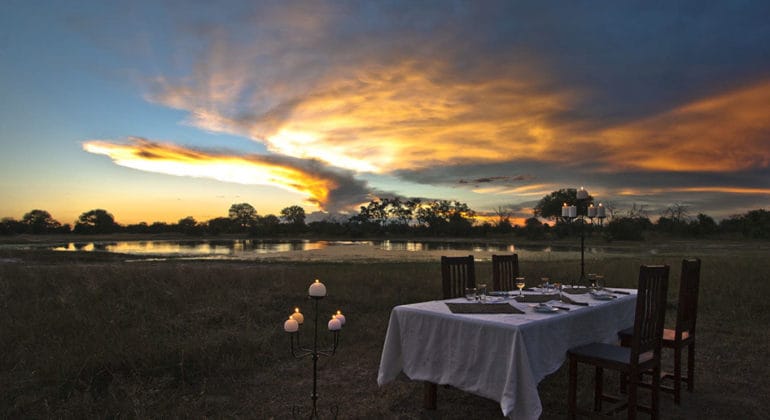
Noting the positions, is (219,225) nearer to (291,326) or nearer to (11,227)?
(11,227)

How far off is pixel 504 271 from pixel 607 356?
182 cm

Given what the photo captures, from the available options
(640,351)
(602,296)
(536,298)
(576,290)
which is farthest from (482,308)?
(576,290)

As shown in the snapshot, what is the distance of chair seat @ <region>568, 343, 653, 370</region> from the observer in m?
3.14

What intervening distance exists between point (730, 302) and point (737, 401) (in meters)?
4.93

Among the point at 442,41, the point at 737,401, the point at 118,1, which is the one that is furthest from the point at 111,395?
the point at 442,41

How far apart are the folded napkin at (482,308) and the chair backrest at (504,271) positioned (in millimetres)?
1399

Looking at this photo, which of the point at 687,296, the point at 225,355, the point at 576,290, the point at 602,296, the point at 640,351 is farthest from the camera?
the point at 225,355

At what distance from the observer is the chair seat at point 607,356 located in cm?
314

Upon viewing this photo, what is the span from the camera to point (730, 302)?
7855 millimetres

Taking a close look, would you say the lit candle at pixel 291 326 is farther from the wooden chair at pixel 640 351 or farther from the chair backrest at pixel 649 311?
the chair backrest at pixel 649 311

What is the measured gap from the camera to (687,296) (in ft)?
12.6

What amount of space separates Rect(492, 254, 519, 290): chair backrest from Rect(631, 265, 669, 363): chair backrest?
167cm

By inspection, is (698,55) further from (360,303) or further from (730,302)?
(360,303)

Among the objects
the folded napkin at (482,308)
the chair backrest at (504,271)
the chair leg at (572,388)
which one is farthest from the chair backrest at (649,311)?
the chair backrest at (504,271)
